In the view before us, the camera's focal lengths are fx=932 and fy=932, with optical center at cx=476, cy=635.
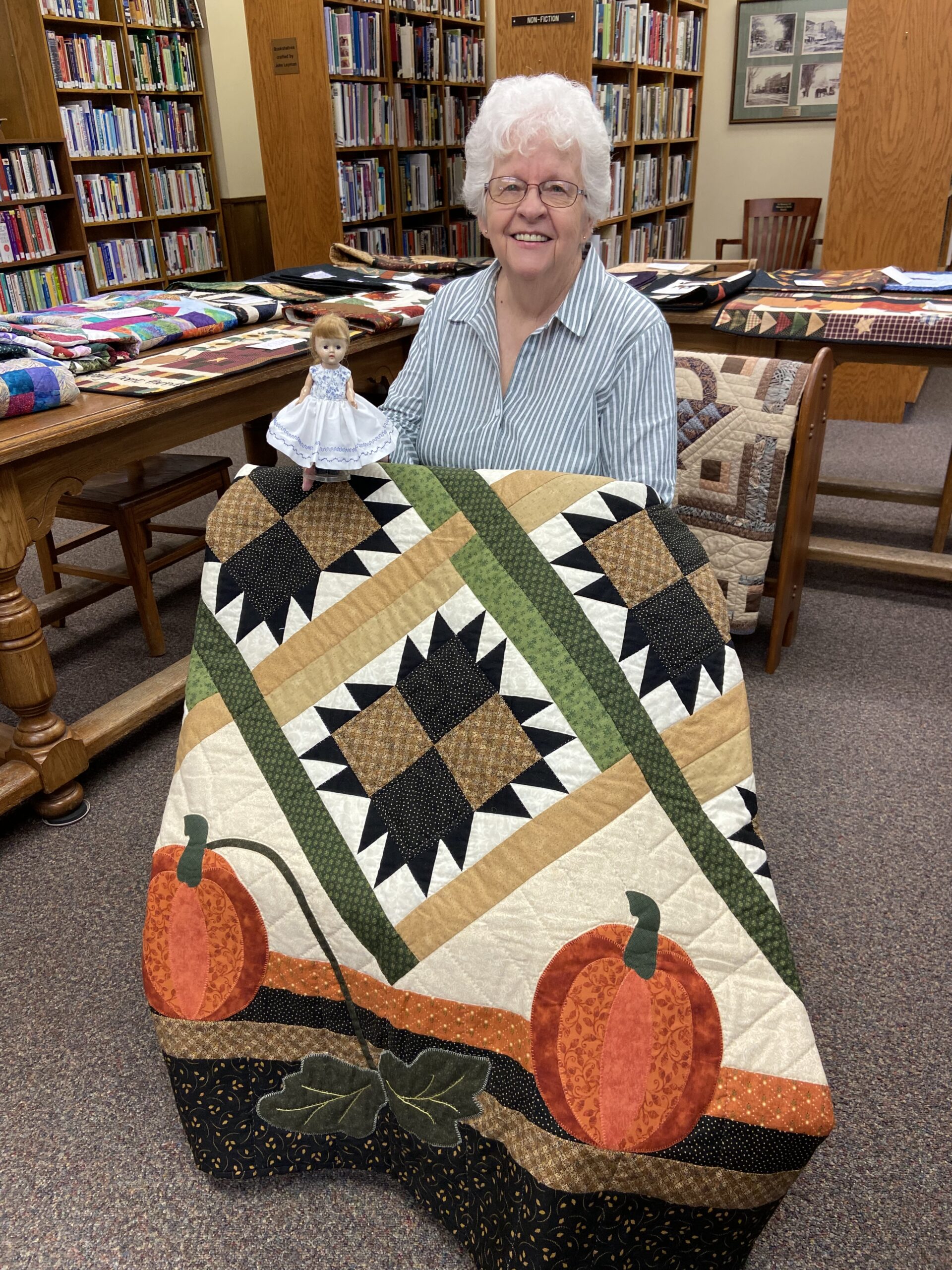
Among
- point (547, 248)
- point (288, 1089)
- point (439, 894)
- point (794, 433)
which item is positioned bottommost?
point (288, 1089)

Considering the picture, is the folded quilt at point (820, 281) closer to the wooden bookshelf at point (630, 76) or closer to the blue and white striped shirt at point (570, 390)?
the wooden bookshelf at point (630, 76)

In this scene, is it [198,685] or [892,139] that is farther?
[892,139]

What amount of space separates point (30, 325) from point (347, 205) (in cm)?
268

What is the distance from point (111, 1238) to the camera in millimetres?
1228

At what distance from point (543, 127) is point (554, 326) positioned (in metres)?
0.29

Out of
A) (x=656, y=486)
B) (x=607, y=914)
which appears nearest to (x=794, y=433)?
(x=656, y=486)

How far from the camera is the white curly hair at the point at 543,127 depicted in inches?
57.2

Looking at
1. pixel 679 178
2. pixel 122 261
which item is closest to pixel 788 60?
pixel 679 178

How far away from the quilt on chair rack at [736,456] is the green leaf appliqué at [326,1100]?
1399 mm

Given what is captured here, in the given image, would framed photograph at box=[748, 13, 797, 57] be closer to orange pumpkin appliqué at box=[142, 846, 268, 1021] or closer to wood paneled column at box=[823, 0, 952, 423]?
wood paneled column at box=[823, 0, 952, 423]

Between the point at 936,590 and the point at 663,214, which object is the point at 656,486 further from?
the point at 663,214

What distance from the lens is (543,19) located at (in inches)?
146

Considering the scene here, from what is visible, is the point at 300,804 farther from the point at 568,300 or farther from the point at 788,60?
the point at 788,60

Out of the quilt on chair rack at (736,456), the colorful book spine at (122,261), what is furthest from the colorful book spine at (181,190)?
the quilt on chair rack at (736,456)
